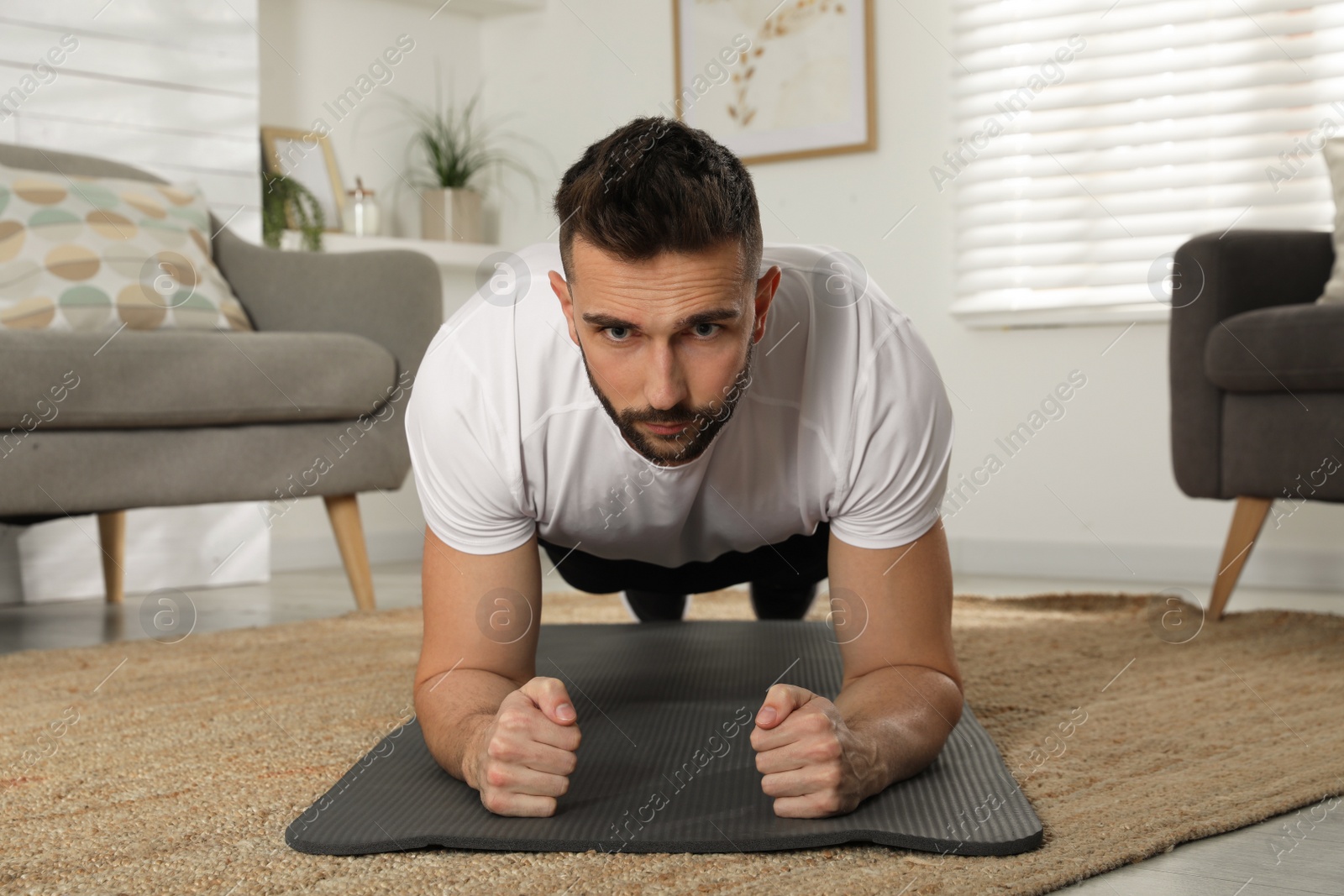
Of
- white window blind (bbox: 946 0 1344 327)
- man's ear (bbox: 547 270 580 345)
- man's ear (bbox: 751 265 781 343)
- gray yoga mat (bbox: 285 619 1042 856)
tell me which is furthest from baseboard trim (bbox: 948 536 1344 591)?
man's ear (bbox: 547 270 580 345)

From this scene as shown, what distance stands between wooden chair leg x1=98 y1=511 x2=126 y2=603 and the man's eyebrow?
1.94 m

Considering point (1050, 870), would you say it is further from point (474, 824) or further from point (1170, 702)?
point (1170, 702)

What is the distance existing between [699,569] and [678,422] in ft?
1.80

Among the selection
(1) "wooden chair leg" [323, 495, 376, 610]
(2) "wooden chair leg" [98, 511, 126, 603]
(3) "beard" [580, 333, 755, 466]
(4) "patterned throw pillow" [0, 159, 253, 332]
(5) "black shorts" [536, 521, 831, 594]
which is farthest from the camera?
(2) "wooden chair leg" [98, 511, 126, 603]

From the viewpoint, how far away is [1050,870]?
88 cm

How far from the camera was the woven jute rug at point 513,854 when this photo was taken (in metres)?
0.89

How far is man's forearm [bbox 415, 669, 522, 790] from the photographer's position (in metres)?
1.06

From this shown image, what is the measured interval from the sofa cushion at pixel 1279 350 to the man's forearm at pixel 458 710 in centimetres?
136

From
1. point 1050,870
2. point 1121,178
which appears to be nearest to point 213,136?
point 1121,178

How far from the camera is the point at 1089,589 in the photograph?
278 cm

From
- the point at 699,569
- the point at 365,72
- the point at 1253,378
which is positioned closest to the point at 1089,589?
the point at 1253,378

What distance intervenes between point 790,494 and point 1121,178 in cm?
212

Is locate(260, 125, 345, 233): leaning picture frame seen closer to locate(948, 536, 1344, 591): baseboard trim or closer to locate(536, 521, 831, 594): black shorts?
locate(948, 536, 1344, 591): baseboard trim

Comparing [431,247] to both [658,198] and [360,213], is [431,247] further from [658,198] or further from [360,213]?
[658,198]
